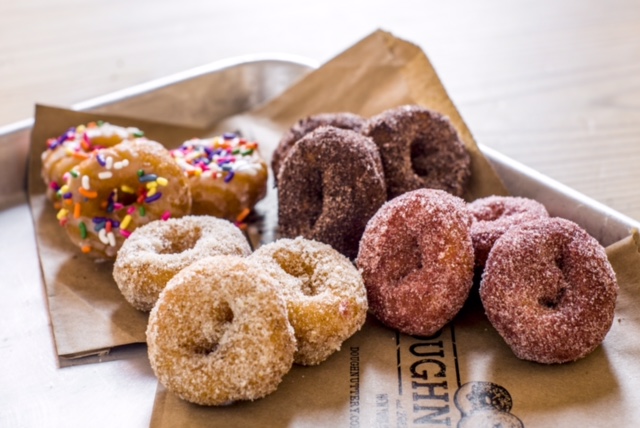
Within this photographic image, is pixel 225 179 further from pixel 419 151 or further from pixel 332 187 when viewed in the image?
pixel 419 151

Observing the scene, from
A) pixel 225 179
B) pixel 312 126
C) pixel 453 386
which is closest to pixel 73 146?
pixel 225 179

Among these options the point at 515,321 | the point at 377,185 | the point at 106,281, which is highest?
the point at 377,185

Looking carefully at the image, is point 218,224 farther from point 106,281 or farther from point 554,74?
point 554,74

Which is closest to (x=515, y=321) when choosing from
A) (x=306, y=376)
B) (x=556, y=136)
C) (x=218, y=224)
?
(x=306, y=376)

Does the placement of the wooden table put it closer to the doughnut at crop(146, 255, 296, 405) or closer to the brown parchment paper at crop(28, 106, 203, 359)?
the brown parchment paper at crop(28, 106, 203, 359)

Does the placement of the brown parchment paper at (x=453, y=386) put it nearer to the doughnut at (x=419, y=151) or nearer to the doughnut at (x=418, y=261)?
the doughnut at (x=418, y=261)
